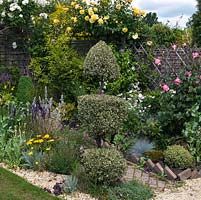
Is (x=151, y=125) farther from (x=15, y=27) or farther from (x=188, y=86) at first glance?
(x=15, y=27)

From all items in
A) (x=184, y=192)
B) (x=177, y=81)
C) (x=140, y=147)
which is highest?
(x=177, y=81)

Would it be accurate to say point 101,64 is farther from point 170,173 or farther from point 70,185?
point 170,173

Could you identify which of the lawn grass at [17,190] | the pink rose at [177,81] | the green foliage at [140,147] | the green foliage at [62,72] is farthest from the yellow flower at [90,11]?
the lawn grass at [17,190]

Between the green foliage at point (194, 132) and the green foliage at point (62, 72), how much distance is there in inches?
91.3

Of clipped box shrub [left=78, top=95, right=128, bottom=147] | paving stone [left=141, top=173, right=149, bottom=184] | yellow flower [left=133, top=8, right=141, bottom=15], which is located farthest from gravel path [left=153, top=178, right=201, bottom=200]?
yellow flower [left=133, top=8, right=141, bottom=15]

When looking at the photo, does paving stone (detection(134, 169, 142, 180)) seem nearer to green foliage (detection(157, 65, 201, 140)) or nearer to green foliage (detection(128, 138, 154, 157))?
green foliage (detection(128, 138, 154, 157))

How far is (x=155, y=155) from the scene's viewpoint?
280 inches

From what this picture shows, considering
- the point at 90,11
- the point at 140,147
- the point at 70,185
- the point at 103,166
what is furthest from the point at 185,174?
the point at 90,11

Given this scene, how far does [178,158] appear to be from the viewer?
6.74 metres

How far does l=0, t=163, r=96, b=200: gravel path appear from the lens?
5477 millimetres

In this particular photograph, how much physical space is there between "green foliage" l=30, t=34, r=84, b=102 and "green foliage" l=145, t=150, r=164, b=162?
2.19 meters

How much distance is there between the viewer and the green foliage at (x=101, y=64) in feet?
19.4

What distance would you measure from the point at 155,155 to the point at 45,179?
1.92 meters

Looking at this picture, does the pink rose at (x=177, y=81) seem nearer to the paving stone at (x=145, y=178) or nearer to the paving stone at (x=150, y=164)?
the paving stone at (x=150, y=164)
